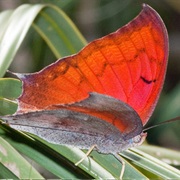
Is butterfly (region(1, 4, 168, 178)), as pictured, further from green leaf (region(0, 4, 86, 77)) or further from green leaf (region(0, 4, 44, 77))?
green leaf (region(0, 4, 86, 77))

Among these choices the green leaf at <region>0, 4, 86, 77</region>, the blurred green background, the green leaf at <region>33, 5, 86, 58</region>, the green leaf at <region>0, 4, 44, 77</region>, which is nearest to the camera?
the green leaf at <region>0, 4, 44, 77</region>

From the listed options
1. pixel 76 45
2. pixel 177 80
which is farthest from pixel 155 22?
pixel 177 80

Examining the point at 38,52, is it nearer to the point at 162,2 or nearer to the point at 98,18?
the point at 98,18

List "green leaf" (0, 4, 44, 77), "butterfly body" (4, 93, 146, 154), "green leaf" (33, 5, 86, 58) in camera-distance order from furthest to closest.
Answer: "green leaf" (33, 5, 86, 58), "green leaf" (0, 4, 44, 77), "butterfly body" (4, 93, 146, 154)

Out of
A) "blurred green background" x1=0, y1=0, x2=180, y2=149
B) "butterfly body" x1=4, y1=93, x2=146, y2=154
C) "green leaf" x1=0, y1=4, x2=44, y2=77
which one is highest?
"green leaf" x1=0, y1=4, x2=44, y2=77

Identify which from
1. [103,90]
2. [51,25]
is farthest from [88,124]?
[51,25]

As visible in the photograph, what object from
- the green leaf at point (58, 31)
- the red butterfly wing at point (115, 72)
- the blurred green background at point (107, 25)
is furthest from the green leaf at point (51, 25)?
the blurred green background at point (107, 25)

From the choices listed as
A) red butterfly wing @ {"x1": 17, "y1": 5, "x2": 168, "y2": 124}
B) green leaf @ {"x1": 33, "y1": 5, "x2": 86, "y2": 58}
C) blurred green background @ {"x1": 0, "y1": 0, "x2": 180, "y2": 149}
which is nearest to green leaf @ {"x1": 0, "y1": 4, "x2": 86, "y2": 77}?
green leaf @ {"x1": 33, "y1": 5, "x2": 86, "y2": 58}
